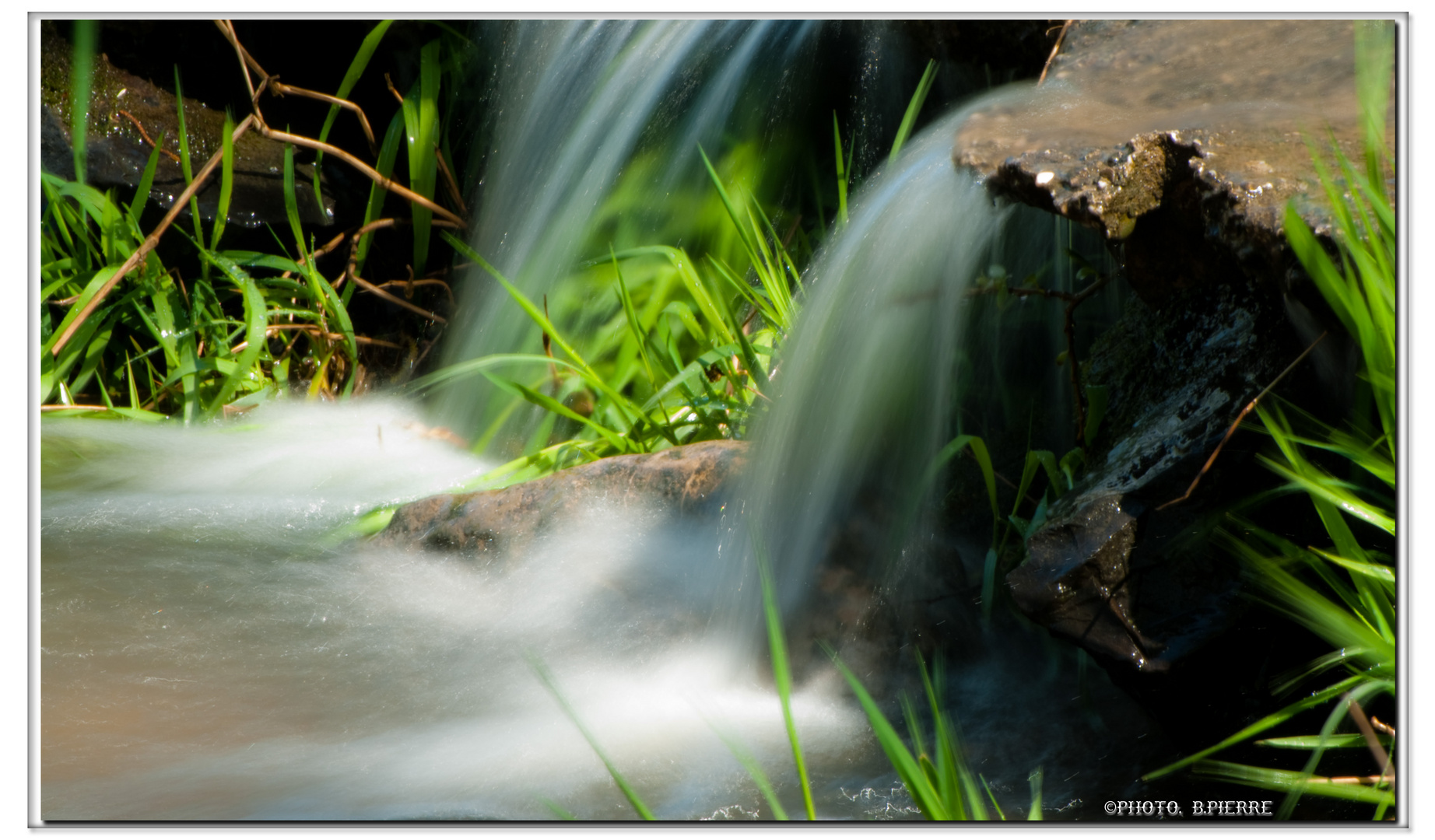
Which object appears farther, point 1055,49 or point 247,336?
point 247,336

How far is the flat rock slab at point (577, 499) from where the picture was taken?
1.64m

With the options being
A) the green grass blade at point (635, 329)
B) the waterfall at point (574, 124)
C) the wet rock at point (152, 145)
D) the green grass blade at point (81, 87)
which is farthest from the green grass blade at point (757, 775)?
the green grass blade at point (81, 87)

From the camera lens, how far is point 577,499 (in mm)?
1702

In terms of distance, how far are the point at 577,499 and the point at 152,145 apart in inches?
74.1

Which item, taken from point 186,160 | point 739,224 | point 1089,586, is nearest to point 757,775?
point 1089,586

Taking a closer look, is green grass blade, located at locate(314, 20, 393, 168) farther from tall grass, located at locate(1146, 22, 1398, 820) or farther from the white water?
tall grass, located at locate(1146, 22, 1398, 820)

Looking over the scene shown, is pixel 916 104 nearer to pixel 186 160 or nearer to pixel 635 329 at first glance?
pixel 635 329

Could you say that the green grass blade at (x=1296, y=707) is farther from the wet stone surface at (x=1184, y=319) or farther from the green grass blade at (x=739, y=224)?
the green grass blade at (x=739, y=224)

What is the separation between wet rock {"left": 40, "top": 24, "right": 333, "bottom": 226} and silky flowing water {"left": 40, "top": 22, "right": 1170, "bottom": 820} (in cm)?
96

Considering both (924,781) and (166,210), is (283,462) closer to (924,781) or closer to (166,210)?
(166,210)

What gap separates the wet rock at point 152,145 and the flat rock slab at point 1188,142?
2136 mm

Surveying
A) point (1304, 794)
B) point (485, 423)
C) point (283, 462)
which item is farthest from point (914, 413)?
point (283, 462)

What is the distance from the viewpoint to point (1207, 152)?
1127 mm

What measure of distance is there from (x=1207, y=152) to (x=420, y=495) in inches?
60.3
